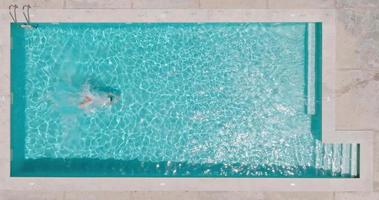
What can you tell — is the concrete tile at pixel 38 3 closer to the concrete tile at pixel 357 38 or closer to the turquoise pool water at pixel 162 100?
the turquoise pool water at pixel 162 100

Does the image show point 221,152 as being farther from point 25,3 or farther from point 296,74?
point 25,3

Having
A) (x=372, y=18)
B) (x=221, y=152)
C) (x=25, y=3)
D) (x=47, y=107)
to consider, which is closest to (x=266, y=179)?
(x=221, y=152)

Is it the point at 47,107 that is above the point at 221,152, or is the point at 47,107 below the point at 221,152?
above

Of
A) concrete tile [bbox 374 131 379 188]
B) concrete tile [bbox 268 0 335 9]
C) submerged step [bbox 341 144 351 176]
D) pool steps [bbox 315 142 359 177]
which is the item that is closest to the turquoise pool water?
pool steps [bbox 315 142 359 177]

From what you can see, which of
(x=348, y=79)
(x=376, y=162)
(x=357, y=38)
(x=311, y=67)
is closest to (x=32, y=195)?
(x=311, y=67)

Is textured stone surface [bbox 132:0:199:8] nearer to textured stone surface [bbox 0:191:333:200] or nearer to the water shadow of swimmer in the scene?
the water shadow of swimmer

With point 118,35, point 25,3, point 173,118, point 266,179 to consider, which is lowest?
point 266,179

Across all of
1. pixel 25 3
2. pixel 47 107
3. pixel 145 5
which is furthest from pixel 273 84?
pixel 25 3

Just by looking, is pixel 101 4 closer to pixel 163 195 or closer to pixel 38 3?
pixel 38 3
